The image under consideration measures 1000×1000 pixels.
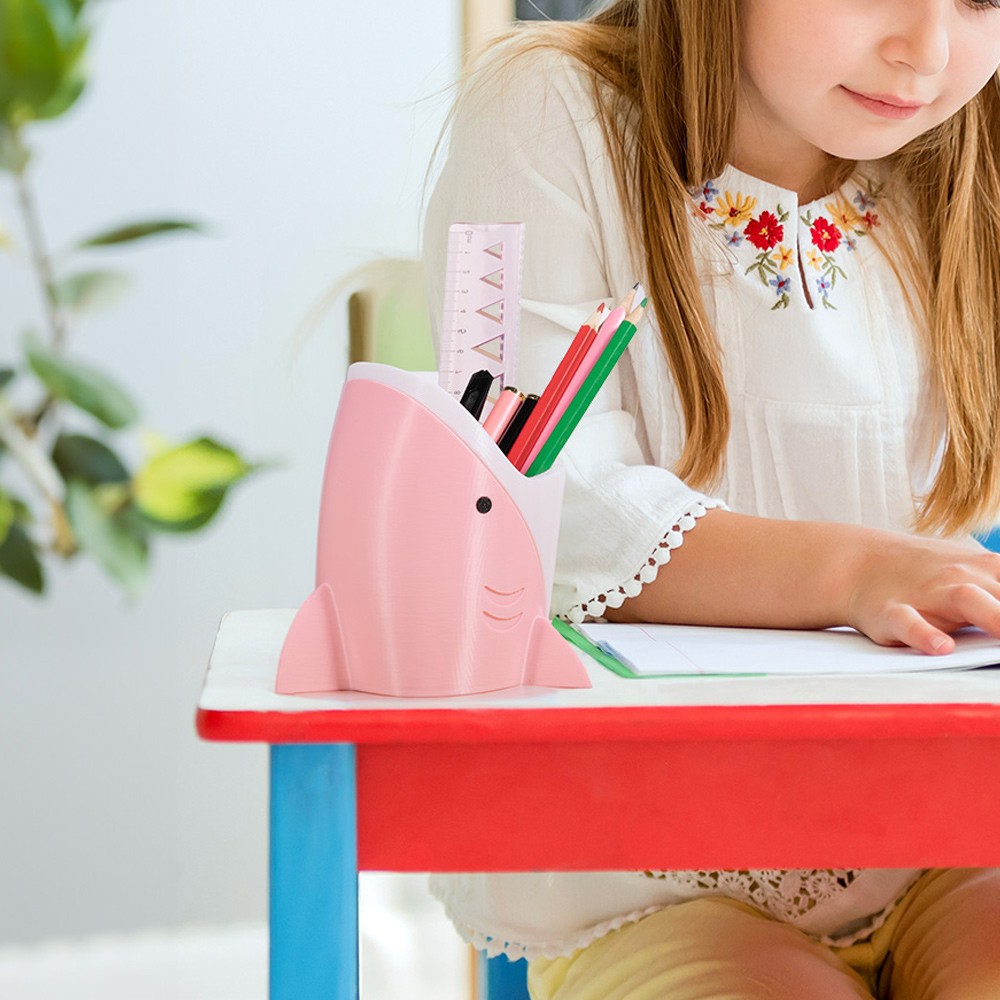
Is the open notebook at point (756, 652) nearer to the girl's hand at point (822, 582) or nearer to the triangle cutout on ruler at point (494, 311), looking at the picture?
the girl's hand at point (822, 582)

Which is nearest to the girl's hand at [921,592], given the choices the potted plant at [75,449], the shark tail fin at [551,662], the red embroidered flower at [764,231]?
the shark tail fin at [551,662]

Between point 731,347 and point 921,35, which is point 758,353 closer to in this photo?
point 731,347

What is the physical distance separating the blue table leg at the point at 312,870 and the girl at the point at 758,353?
0.84 feet

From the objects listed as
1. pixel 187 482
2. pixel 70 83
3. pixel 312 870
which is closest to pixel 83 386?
pixel 187 482

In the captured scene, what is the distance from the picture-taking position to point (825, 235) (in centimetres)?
100

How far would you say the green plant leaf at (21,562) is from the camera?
191 cm

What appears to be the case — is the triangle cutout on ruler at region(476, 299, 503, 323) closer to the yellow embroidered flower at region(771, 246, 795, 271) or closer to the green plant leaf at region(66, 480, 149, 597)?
the yellow embroidered flower at region(771, 246, 795, 271)

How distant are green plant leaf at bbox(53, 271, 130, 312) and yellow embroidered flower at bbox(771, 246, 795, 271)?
1224 millimetres

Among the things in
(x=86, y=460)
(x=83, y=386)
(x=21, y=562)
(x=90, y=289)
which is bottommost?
(x=21, y=562)

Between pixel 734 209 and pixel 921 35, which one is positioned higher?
pixel 921 35

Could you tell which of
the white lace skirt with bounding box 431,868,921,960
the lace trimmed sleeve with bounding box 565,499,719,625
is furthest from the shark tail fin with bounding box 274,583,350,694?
the white lace skirt with bounding box 431,868,921,960

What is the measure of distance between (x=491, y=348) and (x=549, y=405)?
0.14ft

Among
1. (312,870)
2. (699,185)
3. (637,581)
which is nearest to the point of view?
(312,870)

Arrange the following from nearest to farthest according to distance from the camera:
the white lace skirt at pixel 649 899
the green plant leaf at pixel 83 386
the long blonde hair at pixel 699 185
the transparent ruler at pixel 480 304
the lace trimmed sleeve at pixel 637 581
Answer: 1. the transparent ruler at pixel 480 304
2. the lace trimmed sleeve at pixel 637 581
3. the white lace skirt at pixel 649 899
4. the long blonde hair at pixel 699 185
5. the green plant leaf at pixel 83 386
